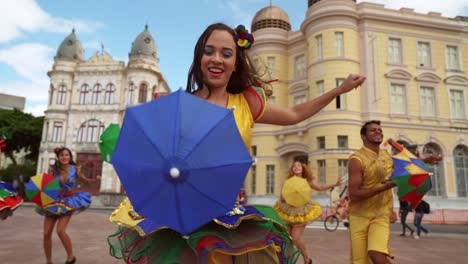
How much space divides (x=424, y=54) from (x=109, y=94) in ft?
95.9

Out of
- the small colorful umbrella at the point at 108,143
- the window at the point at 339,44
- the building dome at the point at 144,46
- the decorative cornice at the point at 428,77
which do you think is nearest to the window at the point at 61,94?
the building dome at the point at 144,46

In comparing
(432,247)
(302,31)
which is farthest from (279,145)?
(432,247)

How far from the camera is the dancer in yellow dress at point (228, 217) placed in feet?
5.73

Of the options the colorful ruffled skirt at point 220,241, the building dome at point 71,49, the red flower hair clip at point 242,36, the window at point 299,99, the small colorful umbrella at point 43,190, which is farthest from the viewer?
the building dome at point 71,49

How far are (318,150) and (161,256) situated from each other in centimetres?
2158

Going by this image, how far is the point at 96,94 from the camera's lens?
37156mm

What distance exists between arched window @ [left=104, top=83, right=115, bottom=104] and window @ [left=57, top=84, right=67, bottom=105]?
4563 mm

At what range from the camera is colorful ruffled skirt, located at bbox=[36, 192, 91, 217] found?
5.79m

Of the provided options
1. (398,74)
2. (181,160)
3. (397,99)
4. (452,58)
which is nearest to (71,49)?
(398,74)

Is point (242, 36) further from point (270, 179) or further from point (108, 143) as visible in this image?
point (270, 179)

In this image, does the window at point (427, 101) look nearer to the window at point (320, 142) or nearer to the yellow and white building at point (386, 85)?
the yellow and white building at point (386, 85)

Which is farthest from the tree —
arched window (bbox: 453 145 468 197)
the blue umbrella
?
the blue umbrella

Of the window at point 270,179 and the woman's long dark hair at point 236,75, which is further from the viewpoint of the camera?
the window at point 270,179

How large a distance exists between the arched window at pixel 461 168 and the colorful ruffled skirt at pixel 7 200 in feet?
82.4
